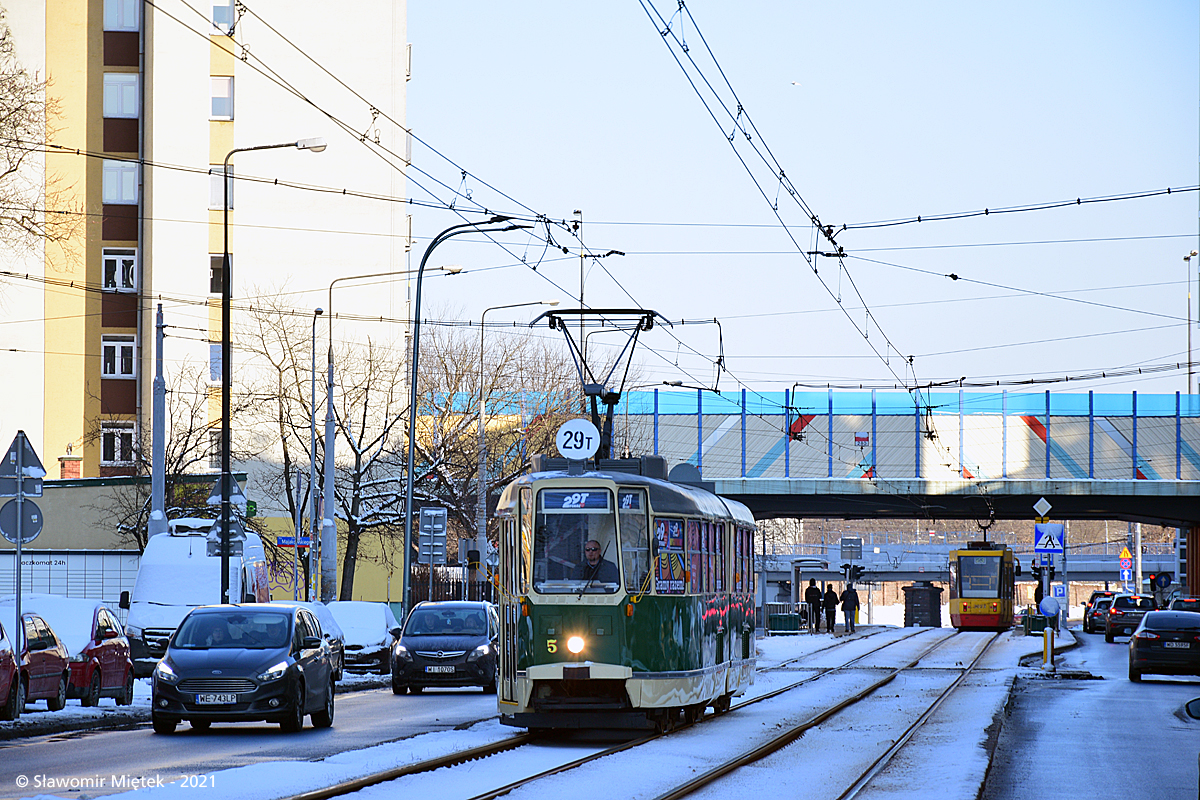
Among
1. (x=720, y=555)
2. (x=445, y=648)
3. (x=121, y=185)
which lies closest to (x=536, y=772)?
(x=720, y=555)

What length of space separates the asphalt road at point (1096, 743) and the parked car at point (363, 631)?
1194 cm

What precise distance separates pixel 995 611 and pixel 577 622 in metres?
42.9

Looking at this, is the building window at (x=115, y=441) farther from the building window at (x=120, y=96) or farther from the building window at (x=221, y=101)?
the building window at (x=221, y=101)

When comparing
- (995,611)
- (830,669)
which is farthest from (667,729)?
(995,611)

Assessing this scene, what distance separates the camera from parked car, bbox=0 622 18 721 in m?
18.9

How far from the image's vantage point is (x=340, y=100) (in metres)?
58.9

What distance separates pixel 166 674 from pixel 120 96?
41082mm

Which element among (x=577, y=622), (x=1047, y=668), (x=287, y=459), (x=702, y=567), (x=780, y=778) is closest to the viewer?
(x=780, y=778)

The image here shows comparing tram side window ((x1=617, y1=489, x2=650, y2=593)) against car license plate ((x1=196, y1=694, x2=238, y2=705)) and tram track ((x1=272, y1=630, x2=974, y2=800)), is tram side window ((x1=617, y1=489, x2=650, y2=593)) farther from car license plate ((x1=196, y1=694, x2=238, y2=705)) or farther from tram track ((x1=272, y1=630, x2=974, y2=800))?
car license plate ((x1=196, y1=694, x2=238, y2=705))

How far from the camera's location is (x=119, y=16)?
186 ft

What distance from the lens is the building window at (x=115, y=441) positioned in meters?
55.4

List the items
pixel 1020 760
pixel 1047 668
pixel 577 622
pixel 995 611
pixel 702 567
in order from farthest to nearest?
pixel 995 611 → pixel 1047 668 → pixel 702 567 → pixel 577 622 → pixel 1020 760

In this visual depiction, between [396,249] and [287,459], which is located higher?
[396,249]

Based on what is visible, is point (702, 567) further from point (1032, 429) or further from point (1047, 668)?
point (1032, 429)
